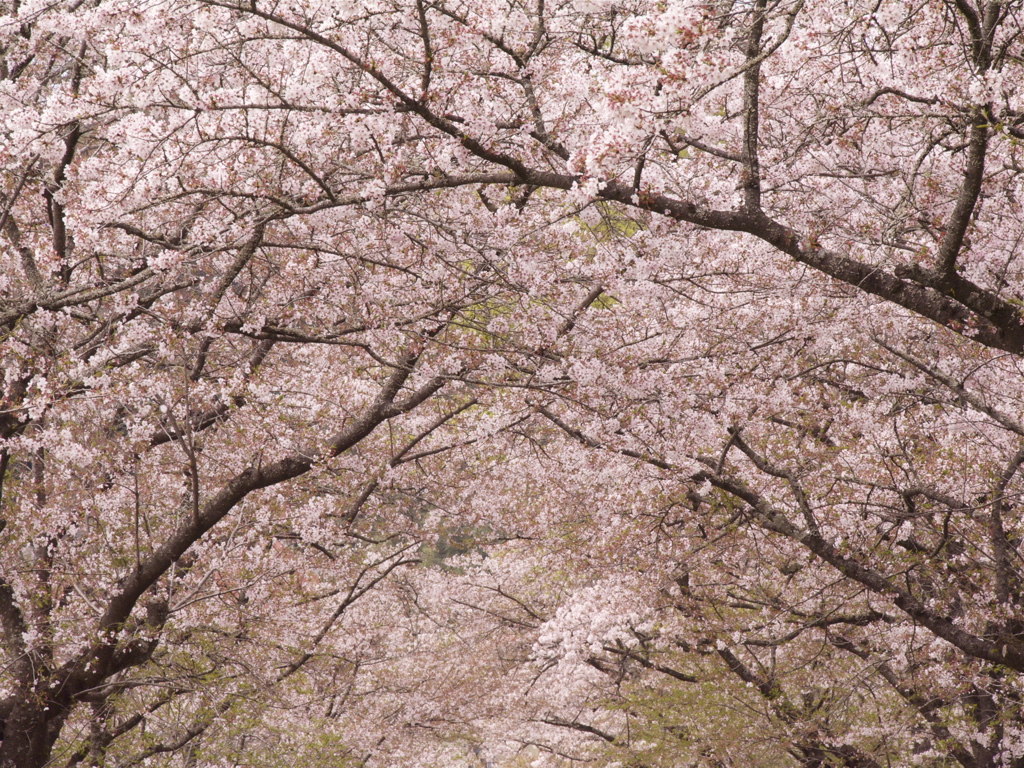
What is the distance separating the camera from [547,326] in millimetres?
8203

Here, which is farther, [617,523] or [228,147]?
[617,523]

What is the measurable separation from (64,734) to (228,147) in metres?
9.10

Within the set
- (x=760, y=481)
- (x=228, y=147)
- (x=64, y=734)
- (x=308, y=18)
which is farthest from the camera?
(x=64, y=734)

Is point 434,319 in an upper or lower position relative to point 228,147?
lower

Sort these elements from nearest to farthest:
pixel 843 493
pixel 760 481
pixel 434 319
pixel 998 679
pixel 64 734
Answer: pixel 434 319, pixel 998 679, pixel 843 493, pixel 760 481, pixel 64 734

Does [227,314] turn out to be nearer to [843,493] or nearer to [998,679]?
[843,493]

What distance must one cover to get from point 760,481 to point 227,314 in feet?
19.3

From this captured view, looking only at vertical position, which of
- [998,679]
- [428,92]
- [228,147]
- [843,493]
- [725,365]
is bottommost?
[998,679]

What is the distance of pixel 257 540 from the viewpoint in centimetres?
882

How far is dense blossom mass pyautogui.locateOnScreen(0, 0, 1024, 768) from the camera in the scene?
5.32 m

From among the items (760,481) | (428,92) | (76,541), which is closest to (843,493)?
(760,481)

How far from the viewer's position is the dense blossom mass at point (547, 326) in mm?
5320

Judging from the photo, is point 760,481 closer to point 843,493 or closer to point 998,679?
point 843,493

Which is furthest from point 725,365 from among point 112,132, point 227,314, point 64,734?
point 64,734
